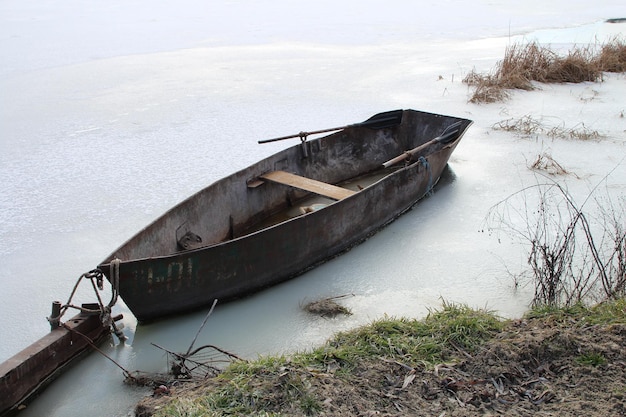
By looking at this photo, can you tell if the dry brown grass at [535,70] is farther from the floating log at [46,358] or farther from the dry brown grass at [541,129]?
the floating log at [46,358]

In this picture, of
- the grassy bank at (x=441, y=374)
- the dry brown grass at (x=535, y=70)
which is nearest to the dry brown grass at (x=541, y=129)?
the dry brown grass at (x=535, y=70)

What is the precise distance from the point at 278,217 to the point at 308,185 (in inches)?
18.3

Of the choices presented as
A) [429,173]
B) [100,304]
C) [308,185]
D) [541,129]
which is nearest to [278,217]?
[308,185]

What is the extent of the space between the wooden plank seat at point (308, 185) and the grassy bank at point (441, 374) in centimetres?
157

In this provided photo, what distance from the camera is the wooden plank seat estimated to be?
502 cm

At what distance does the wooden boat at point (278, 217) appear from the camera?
3951mm

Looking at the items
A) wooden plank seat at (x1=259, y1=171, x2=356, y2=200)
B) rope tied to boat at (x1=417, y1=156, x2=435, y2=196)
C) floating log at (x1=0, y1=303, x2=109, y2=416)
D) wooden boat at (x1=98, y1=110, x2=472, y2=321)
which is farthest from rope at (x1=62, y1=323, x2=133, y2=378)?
rope tied to boat at (x1=417, y1=156, x2=435, y2=196)

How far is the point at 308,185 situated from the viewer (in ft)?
17.0

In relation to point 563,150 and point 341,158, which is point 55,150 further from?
point 563,150

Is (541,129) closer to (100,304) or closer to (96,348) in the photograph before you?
(100,304)

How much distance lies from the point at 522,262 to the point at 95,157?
432cm

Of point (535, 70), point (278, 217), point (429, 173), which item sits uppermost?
point (535, 70)

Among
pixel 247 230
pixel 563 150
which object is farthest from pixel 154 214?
pixel 563 150

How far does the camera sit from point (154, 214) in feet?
17.7
